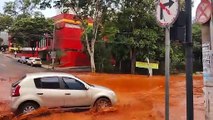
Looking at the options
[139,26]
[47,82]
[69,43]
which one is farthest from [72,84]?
[69,43]

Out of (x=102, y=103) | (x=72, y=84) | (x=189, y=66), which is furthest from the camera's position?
(x=102, y=103)

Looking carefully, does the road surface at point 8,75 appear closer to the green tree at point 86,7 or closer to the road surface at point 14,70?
the road surface at point 14,70

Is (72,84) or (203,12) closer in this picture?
(203,12)

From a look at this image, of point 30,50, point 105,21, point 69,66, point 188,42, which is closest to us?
point 188,42

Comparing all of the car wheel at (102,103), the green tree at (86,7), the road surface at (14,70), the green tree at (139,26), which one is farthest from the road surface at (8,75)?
the green tree at (139,26)

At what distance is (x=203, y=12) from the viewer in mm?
6480

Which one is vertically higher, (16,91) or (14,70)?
(16,91)

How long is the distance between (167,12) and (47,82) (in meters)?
6.90

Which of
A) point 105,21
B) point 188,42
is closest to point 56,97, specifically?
point 188,42

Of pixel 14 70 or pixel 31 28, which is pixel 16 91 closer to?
pixel 14 70

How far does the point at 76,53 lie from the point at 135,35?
16519 millimetres

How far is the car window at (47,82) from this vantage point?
502 inches

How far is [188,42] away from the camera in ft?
23.9

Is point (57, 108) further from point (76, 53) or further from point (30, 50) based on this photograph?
point (30, 50)
